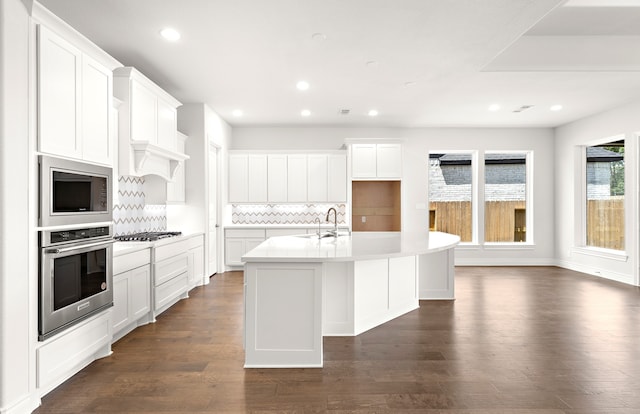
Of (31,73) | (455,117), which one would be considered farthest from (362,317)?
(455,117)

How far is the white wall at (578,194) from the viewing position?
584 centimetres

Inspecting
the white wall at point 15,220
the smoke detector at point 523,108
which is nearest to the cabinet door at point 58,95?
the white wall at point 15,220

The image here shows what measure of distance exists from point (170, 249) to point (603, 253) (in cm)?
684

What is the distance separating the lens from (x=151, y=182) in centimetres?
491

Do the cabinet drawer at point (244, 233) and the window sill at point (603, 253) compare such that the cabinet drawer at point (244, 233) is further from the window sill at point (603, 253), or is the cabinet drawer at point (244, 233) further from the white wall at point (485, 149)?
the window sill at point (603, 253)

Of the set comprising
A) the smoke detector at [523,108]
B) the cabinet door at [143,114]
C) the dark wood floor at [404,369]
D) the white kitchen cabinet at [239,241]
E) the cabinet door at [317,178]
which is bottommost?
the dark wood floor at [404,369]

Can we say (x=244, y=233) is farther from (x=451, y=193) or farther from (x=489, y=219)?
(x=489, y=219)

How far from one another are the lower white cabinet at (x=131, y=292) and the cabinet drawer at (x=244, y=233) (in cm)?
285

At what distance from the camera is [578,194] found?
7.09 m

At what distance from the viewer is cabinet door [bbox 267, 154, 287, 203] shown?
7082 millimetres

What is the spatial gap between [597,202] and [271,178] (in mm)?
5928

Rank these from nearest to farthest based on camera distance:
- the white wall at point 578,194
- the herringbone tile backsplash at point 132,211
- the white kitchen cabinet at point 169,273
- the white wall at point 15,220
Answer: the white wall at point 15,220, the white kitchen cabinet at point 169,273, the herringbone tile backsplash at point 132,211, the white wall at point 578,194

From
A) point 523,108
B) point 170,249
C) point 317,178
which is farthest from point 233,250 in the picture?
point 523,108

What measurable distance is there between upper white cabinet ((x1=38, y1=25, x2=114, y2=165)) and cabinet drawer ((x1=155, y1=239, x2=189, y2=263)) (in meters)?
1.30
